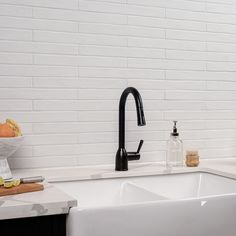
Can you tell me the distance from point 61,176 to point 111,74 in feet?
1.76

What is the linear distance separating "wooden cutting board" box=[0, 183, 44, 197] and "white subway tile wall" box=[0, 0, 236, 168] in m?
0.51

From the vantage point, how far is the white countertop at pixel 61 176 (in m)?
0.93

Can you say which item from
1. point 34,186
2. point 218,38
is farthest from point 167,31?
point 34,186

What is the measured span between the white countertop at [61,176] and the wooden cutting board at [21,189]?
0.02 m

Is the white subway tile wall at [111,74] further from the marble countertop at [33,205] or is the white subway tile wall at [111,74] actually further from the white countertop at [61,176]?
the marble countertop at [33,205]

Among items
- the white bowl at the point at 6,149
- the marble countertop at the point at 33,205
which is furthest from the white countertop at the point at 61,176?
the white bowl at the point at 6,149

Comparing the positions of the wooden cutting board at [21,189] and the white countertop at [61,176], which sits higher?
the wooden cutting board at [21,189]

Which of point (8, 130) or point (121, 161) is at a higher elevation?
point (8, 130)

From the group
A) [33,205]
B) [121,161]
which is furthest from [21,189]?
[121,161]

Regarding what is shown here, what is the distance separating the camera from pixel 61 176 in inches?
55.7

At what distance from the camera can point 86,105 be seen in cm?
166

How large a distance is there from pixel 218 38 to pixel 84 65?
72cm

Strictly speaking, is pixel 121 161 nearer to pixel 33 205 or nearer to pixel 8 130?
pixel 8 130

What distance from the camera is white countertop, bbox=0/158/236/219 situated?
0.93 m
